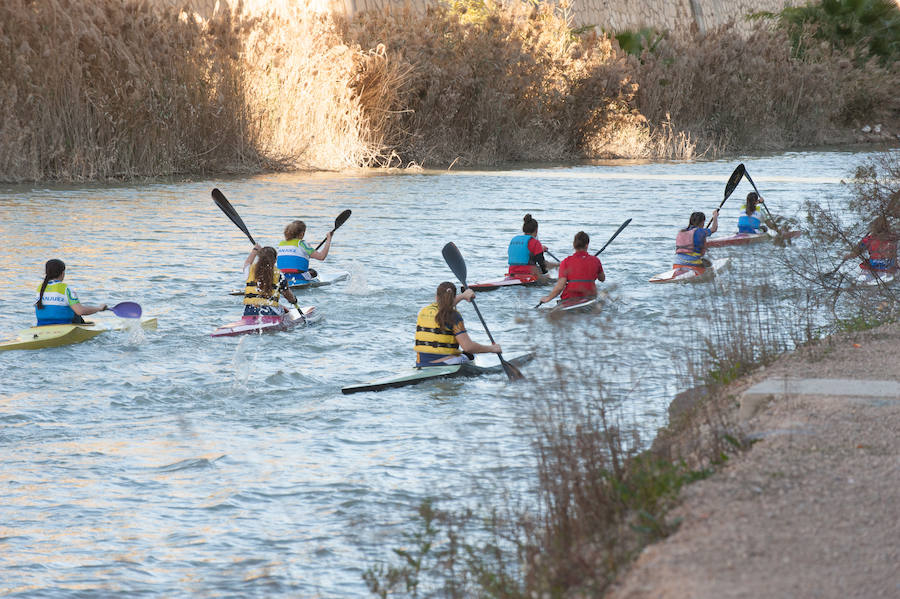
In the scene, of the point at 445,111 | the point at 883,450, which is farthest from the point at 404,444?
the point at 445,111

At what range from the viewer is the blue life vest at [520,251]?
13328 mm

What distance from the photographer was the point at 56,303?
10203 mm

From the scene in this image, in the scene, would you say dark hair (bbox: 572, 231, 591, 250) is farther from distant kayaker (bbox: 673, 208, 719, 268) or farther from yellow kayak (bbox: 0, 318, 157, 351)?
yellow kayak (bbox: 0, 318, 157, 351)

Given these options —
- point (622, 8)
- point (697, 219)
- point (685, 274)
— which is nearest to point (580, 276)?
point (685, 274)

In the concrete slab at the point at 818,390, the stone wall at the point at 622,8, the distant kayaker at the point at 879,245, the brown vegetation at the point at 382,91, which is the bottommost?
the concrete slab at the point at 818,390

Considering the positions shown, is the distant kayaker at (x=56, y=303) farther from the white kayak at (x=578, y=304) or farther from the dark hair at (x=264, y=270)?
the white kayak at (x=578, y=304)

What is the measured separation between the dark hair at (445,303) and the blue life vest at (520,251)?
4.23m

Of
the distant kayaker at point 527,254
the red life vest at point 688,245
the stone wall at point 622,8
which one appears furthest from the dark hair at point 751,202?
the stone wall at point 622,8

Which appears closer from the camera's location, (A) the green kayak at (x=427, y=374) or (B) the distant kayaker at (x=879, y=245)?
(A) the green kayak at (x=427, y=374)

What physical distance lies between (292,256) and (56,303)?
11.2ft

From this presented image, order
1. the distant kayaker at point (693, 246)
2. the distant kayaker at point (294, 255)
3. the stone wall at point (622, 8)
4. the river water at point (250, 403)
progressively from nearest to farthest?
the river water at point (250, 403)
the distant kayaker at point (294, 255)
the distant kayaker at point (693, 246)
the stone wall at point (622, 8)

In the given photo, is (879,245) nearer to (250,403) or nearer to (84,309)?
(250,403)

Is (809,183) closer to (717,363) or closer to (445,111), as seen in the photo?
(445,111)

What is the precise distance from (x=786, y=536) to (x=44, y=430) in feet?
17.3
